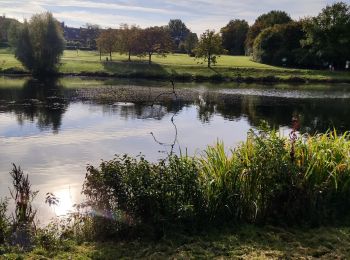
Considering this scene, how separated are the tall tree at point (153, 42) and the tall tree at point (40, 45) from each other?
58.2 feet

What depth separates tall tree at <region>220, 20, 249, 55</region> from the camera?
12699cm

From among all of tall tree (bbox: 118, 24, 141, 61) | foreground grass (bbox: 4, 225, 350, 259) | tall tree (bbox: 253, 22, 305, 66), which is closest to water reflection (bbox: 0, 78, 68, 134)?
foreground grass (bbox: 4, 225, 350, 259)

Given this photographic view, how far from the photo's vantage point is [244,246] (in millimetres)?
8547

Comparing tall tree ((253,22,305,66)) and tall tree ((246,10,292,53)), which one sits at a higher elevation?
tall tree ((246,10,292,53))

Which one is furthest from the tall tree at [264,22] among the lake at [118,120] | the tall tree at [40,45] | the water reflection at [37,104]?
the water reflection at [37,104]

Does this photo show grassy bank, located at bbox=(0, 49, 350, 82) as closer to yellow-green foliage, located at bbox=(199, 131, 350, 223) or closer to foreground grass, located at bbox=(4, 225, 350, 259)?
yellow-green foliage, located at bbox=(199, 131, 350, 223)

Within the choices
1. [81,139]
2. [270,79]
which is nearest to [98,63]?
[270,79]

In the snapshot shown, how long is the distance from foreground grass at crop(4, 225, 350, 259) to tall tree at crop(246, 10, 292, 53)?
103594mm

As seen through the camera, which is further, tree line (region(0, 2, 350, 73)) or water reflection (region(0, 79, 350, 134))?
tree line (region(0, 2, 350, 73))

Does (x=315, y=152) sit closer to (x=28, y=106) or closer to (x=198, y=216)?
(x=198, y=216)

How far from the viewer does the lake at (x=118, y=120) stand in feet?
64.4

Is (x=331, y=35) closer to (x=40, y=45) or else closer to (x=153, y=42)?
(x=153, y=42)

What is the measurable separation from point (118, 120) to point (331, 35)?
68.1m

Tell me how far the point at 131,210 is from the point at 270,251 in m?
3.05
